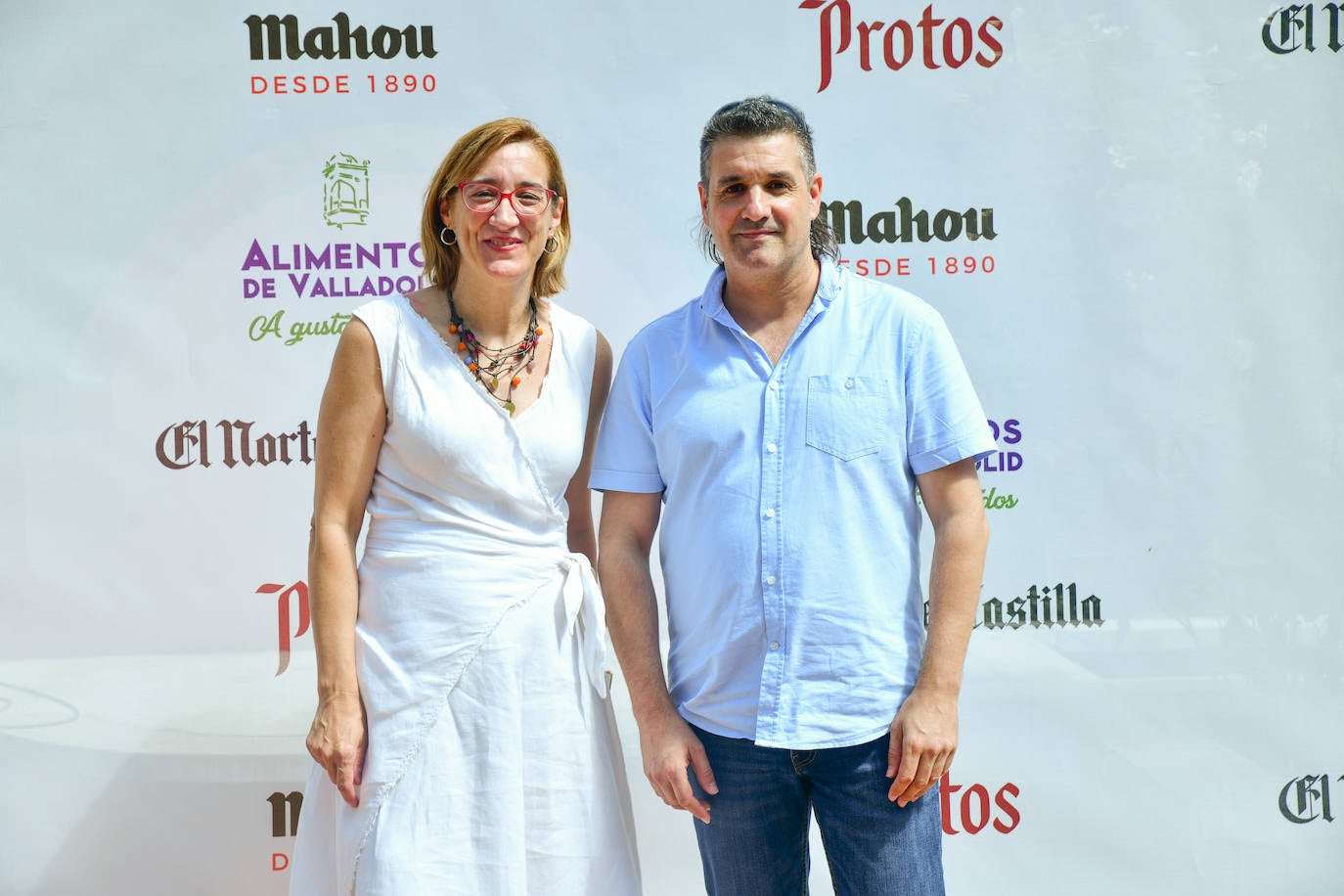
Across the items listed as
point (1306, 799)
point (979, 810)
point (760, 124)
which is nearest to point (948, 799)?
point (979, 810)

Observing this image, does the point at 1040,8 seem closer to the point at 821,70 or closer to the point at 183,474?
the point at 821,70

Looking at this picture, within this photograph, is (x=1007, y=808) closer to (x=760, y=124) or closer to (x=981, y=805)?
(x=981, y=805)

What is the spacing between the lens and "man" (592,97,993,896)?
65.7 inches

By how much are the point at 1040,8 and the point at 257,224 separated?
1.95m

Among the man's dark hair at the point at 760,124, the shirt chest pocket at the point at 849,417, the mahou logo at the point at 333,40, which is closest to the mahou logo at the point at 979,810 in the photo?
the shirt chest pocket at the point at 849,417

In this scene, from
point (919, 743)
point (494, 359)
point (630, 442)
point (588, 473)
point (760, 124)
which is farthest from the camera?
point (588, 473)

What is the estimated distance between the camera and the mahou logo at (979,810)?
2799mm

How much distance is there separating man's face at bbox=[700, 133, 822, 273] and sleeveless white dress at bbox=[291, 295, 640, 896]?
0.45m

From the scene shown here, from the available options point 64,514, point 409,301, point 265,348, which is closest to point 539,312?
point 409,301

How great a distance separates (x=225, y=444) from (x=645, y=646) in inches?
55.7

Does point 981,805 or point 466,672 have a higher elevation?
point 466,672

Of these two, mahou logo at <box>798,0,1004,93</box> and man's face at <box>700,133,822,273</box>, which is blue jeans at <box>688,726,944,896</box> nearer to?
man's face at <box>700,133,822,273</box>

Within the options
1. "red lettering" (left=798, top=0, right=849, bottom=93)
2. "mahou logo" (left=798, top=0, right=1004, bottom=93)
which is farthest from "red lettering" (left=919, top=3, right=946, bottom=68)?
"red lettering" (left=798, top=0, right=849, bottom=93)

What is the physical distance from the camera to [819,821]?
5.81ft
